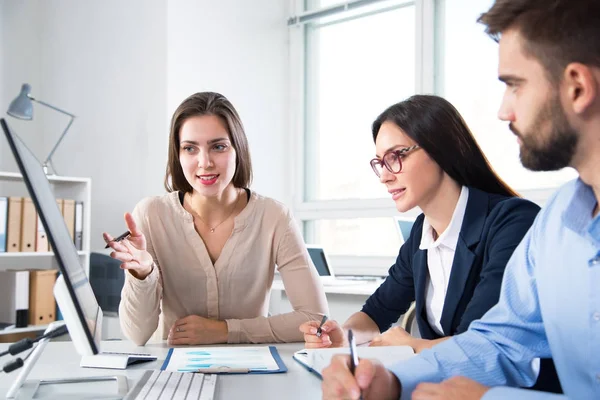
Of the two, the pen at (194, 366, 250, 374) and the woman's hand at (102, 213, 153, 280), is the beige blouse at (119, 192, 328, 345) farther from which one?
the pen at (194, 366, 250, 374)

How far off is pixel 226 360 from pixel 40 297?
8.45 feet

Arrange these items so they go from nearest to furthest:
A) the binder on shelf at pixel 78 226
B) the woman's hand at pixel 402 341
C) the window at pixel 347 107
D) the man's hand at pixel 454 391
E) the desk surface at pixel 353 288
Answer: the man's hand at pixel 454 391 < the woman's hand at pixel 402 341 < the desk surface at pixel 353 288 < the binder on shelf at pixel 78 226 < the window at pixel 347 107

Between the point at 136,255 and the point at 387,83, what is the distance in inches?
117

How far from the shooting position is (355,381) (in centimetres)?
93

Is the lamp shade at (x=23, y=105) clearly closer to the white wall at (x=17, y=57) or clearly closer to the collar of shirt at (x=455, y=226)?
the white wall at (x=17, y=57)

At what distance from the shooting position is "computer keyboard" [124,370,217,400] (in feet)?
3.46

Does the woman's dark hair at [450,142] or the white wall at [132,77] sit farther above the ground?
the white wall at [132,77]

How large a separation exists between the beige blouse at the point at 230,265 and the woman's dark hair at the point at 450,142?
0.58 meters

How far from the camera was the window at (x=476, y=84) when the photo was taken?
12.0 ft

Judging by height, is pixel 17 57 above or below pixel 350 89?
above

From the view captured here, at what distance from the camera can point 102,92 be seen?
4.12 meters

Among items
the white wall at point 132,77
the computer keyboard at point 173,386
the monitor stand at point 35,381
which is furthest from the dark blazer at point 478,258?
the white wall at point 132,77

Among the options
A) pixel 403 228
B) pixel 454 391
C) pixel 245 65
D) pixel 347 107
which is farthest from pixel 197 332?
pixel 347 107

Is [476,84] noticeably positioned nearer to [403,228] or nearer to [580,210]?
[403,228]
